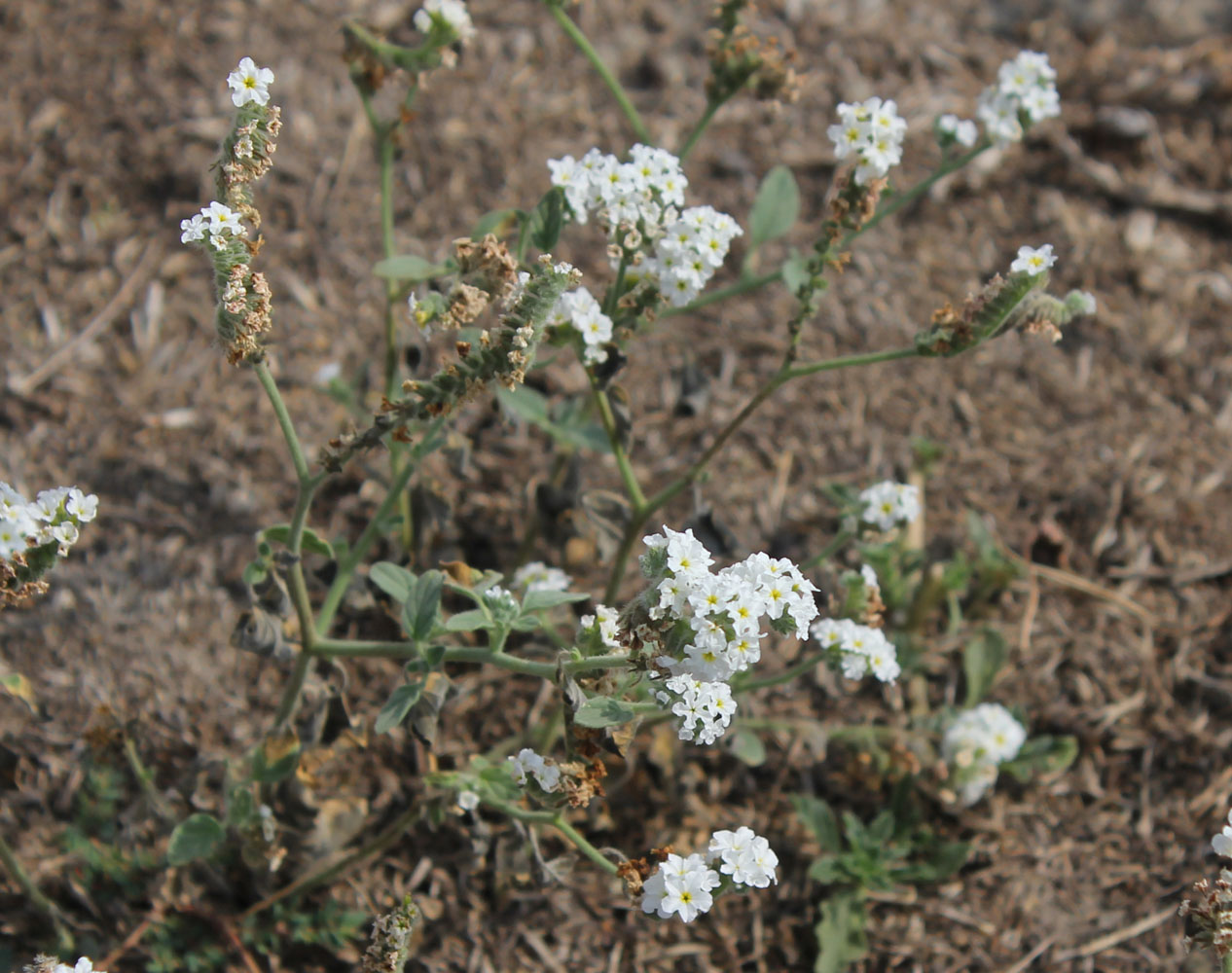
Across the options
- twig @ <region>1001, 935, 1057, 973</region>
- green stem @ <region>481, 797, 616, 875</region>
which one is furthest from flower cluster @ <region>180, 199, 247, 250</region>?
twig @ <region>1001, 935, 1057, 973</region>

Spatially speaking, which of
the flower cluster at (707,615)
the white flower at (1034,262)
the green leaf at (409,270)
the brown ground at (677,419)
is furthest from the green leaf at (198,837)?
the white flower at (1034,262)

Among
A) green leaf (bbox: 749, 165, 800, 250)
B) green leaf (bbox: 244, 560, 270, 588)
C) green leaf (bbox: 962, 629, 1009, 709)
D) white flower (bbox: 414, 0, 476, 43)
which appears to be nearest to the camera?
green leaf (bbox: 244, 560, 270, 588)

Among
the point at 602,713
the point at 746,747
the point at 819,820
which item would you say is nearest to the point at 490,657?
the point at 602,713

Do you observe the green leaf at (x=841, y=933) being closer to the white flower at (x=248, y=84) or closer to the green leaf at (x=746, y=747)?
the green leaf at (x=746, y=747)

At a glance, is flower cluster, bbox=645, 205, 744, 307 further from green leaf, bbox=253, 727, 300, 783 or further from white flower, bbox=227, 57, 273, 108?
green leaf, bbox=253, 727, 300, 783

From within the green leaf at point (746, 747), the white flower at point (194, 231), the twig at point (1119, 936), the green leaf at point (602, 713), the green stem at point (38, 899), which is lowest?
the green stem at point (38, 899)

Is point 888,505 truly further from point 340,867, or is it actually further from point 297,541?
point 340,867

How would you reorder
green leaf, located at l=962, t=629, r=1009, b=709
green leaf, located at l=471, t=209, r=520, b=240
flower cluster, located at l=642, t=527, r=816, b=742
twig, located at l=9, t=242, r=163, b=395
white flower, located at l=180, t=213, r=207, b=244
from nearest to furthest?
flower cluster, located at l=642, t=527, r=816, b=742, white flower, located at l=180, t=213, r=207, b=244, green leaf, located at l=471, t=209, r=520, b=240, green leaf, located at l=962, t=629, r=1009, b=709, twig, located at l=9, t=242, r=163, b=395
